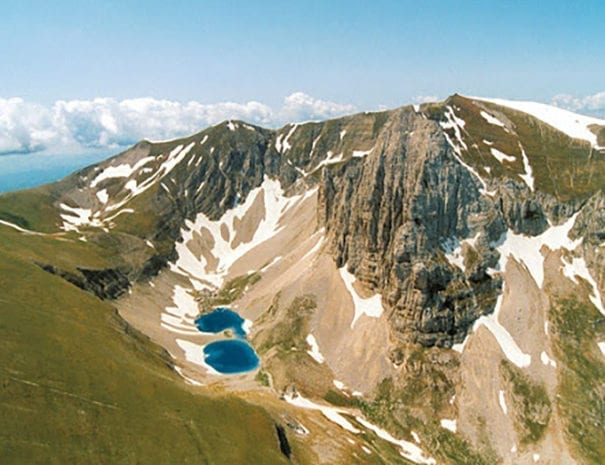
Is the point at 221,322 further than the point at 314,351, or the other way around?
the point at 221,322

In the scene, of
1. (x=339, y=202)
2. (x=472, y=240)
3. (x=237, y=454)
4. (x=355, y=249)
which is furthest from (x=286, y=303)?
(x=237, y=454)

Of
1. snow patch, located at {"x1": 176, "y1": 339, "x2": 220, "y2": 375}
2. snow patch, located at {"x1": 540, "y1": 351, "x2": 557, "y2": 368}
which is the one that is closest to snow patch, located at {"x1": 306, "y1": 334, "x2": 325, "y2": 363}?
snow patch, located at {"x1": 176, "y1": 339, "x2": 220, "y2": 375}

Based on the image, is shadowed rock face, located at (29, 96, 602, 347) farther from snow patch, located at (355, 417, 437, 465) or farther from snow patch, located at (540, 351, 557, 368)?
snow patch, located at (355, 417, 437, 465)

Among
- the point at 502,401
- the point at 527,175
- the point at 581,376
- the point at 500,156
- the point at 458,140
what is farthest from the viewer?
the point at 458,140

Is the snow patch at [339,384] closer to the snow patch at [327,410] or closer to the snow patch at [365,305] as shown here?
the snow patch at [327,410]

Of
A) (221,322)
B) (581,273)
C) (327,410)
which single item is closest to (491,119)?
(581,273)

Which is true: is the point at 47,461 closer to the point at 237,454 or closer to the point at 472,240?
the point at 237,454

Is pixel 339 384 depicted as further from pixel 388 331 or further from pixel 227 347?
pixel 227 347
